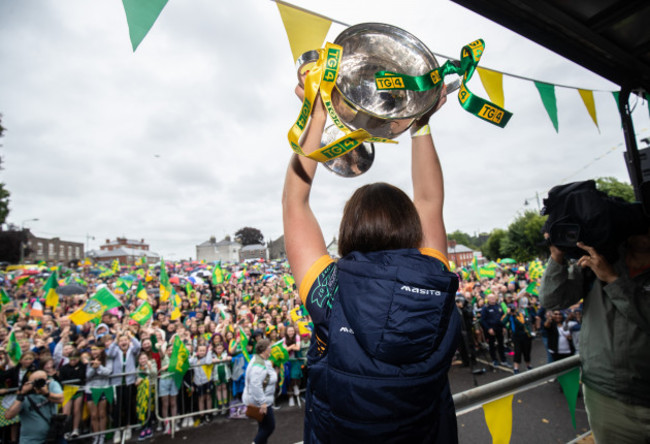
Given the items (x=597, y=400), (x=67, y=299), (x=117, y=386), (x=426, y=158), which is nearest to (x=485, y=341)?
(x=597, y=400)

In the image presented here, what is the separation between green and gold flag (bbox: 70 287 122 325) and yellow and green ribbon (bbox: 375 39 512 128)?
10.3 metres

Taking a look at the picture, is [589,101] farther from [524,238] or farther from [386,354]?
[524,238]

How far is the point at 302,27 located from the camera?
68.6 inches

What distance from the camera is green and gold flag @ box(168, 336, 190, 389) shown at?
683cm

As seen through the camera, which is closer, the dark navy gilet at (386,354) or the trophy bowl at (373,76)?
the dark navy gilet at (386,354)

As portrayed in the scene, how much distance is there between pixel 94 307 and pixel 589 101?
11.3m

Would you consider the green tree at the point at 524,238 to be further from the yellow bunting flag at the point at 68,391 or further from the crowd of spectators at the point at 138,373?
the yellow bunting flag at the point at 68,391

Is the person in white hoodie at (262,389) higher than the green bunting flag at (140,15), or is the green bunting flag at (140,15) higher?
the green bunting flag at (140,15)

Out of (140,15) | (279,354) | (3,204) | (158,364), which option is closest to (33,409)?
(158,364)

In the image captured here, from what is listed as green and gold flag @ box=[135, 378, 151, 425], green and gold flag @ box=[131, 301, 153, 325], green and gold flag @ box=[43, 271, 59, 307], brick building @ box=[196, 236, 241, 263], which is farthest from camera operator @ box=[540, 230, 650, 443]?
brick building @ box=[196, 236, 241, 263]

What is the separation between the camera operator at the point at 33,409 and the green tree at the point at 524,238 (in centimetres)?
4692

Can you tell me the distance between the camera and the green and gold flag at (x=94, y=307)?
331 inches

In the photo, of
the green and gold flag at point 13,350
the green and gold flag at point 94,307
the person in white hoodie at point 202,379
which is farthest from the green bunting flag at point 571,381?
the green and gold flag at point 94,307

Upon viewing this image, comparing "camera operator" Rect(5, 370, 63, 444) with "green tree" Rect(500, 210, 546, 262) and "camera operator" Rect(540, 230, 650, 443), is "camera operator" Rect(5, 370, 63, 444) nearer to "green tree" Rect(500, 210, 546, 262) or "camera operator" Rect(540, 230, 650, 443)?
"camera operator" Rect(540, 230, 650, 443)
